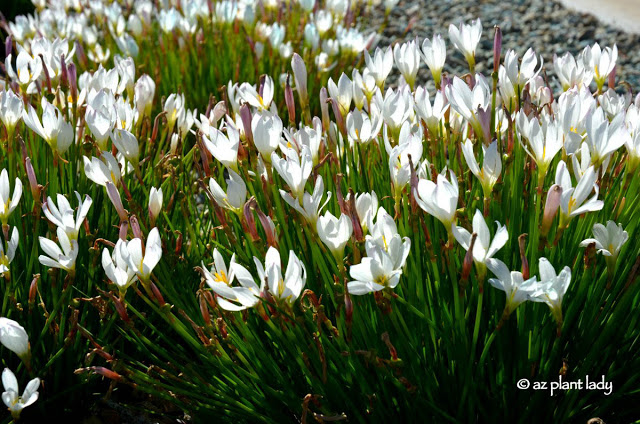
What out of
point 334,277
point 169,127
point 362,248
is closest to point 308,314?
point 334,277

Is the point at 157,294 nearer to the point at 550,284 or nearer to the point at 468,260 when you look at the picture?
the point at 468,260

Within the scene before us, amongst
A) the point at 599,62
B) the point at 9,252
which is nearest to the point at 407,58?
the point at 599,62

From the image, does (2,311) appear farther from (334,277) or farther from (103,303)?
(334,277)

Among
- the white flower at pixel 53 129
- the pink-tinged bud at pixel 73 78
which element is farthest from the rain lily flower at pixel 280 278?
the pink-tinged bud at pixel 73 78

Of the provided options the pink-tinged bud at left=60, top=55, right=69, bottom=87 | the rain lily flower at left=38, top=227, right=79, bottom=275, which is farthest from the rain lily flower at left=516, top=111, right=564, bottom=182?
the pink-tinged bud at left=60, top=55, right=69, bottom=87

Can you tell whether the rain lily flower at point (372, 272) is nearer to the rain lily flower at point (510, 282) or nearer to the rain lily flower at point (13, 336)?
the rain lily flower at point (510, 282)
